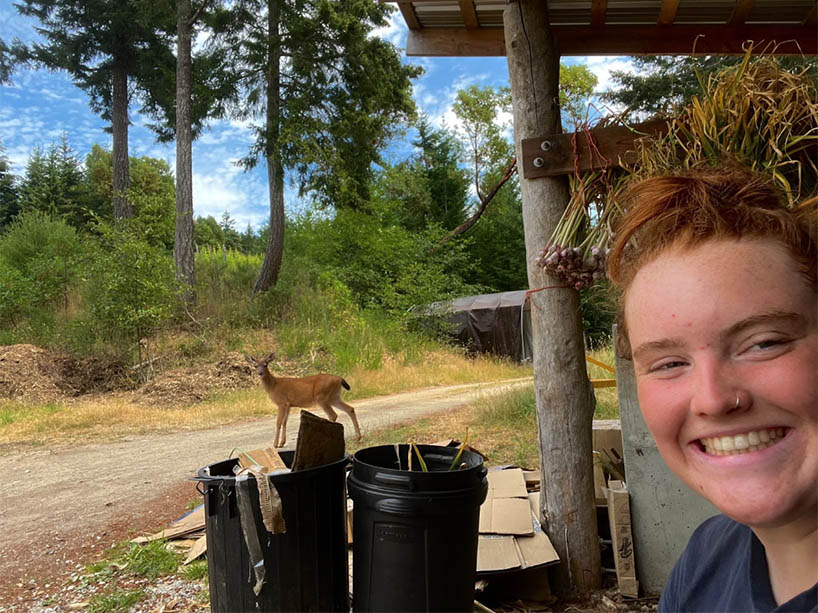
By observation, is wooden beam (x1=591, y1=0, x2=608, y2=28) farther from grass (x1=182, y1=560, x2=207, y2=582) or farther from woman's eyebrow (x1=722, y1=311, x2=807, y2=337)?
grass (x1=182, y1=560, x2=207, y2=582)

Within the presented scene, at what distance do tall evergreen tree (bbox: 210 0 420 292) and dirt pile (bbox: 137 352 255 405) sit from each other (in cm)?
529

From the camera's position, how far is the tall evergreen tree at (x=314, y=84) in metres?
18.1

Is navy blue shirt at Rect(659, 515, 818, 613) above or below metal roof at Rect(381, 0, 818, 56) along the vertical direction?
below

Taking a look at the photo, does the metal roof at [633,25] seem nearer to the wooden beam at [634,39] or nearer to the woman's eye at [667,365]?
the wooden beam at [634,39]

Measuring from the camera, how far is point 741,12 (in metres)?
3.96

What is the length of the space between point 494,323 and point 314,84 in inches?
363

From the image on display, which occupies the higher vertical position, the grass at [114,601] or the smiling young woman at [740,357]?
the smiling young woman at [740,357]

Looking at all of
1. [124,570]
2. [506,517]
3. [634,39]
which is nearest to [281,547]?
[506,517]

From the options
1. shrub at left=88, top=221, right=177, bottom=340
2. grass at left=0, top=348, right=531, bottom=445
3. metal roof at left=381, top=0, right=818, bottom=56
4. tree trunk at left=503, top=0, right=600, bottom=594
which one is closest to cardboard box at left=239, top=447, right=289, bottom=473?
tree trunk at left=503, top=0, right=600, bottom=594

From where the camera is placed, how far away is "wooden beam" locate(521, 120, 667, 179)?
11.1 ft

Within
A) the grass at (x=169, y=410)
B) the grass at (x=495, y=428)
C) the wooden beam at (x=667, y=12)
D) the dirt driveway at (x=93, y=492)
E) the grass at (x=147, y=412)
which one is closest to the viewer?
the wooden beam at (x=667, y=12)

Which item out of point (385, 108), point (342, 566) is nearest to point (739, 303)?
point (342, 566)

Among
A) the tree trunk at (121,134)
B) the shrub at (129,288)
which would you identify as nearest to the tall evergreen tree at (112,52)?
the tree trunk at (121,134)

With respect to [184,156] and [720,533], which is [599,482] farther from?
[184,156]
